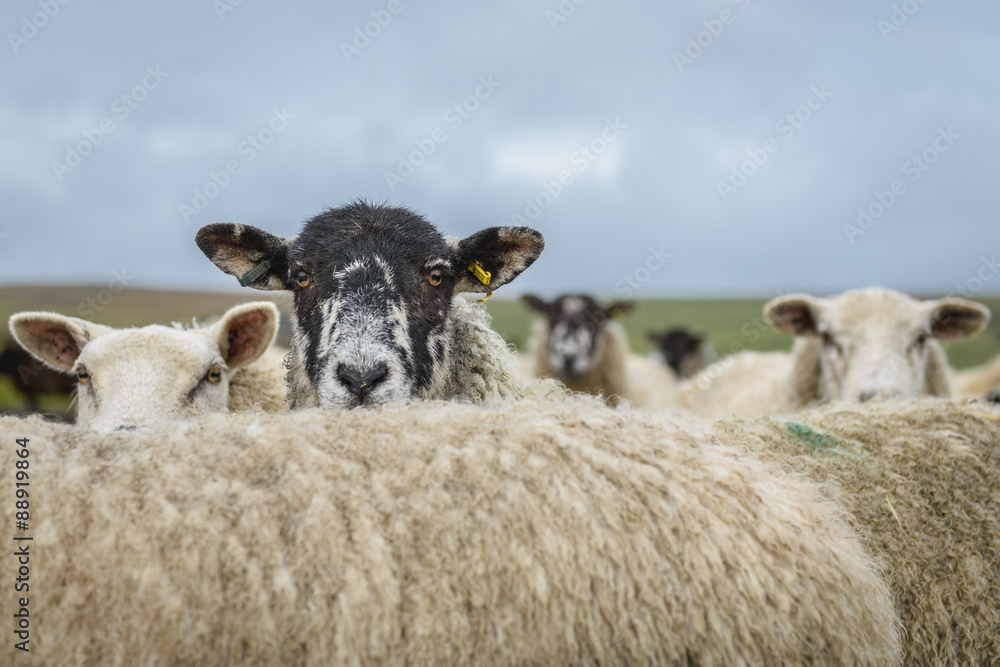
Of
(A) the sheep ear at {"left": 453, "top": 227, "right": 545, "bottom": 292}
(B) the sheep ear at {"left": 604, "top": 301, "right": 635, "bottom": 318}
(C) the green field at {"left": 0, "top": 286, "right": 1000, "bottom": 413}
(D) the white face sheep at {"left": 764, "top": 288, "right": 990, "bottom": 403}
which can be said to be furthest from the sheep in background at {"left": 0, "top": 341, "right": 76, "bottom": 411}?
(D) the white face sheep at {"left": 764, "top": 288, "right": 990, "bottom": 403}

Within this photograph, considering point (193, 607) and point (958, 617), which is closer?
point (193, 607)

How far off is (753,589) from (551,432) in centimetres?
82

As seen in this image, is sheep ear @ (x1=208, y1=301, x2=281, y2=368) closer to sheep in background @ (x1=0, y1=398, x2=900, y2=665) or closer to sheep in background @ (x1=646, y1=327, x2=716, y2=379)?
sheep in background @ (x1=0, y1=398, x2=900, y2=665)

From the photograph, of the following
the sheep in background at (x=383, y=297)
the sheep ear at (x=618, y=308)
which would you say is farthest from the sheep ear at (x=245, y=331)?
the sheep ear at (x=618, y=308)

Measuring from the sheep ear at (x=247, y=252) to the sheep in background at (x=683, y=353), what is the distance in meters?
20.0

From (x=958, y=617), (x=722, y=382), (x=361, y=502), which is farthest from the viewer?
(x=722, y=382)

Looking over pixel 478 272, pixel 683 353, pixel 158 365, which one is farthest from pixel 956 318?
pixel 683 353

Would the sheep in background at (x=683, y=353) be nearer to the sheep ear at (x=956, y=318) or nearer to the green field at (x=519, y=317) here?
the green field at (x=519, y=317)

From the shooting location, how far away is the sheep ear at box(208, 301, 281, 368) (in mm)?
5426

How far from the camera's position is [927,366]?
23.9ft

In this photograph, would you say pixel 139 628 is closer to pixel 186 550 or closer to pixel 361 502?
pixel 186 550

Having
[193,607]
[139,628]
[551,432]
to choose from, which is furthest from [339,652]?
[551,432]

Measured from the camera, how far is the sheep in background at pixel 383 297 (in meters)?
4.09

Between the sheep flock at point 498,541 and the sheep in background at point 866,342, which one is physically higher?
the sheep in background at point 866,342
